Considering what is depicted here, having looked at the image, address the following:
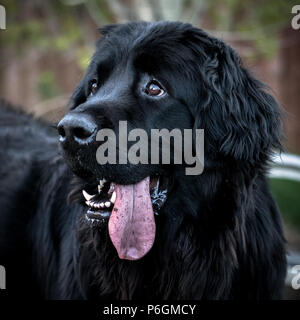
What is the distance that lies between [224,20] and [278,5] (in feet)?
3.15

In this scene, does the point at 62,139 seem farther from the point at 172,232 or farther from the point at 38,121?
the point at 38,121

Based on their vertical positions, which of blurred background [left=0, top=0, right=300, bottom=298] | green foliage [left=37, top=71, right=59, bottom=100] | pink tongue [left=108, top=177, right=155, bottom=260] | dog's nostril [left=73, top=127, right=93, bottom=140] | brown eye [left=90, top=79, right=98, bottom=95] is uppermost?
blurred background [left=0, top=0, right=300, bottom=298]

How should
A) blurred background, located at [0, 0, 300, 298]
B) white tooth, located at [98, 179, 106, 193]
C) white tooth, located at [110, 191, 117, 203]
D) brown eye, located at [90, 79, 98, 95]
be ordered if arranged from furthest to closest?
1. blurred background, located at [0, 0, 300, 298]
2. brown eye, located at [90, 79, 98, 95]
3. white tooth, located at [98, 179, 106, 193]
4. white tooth, located at [110, 191, 117, 203]

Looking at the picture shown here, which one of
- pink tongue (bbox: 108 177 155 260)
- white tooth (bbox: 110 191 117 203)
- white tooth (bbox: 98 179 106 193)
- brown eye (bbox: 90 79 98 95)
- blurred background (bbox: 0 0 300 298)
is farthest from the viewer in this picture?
blurred background (bbox: 0 0 300 298)

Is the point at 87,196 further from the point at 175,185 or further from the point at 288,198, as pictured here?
the point at 288,198

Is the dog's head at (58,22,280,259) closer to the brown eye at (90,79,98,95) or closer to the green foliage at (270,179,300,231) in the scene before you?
the brown eye at (90,79,98,95)

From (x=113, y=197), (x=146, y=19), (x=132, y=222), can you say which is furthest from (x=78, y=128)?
(x=146, y=19)

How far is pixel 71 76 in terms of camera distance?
14109 millimetres

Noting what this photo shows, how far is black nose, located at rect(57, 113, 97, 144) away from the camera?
2762 mm

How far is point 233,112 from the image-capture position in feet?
10.1

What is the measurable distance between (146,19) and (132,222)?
229 inches

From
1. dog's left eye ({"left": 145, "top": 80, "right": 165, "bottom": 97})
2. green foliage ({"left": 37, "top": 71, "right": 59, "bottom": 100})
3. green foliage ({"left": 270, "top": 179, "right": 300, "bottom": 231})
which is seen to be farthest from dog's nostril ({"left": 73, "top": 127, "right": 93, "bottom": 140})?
green foliage ({"left": 37, "top": 71, "right": 59, "bottom": 100})

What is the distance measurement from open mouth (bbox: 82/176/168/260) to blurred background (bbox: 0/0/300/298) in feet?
11.3
